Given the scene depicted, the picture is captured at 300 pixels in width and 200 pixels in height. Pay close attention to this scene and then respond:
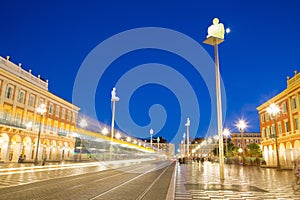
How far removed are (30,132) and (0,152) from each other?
285 inches

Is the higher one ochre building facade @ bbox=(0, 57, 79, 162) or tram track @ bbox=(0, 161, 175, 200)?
ochre building facade @ bbox=(0, 57, 79, 162)

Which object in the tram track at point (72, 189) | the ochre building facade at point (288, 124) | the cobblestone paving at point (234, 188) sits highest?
the ochre building facade at point (288, 124)

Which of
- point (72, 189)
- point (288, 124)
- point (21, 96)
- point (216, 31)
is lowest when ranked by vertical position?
point (72, 189)

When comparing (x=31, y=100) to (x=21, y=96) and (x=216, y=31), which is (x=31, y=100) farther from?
(x=216, y=31)

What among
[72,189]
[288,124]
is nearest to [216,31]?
[72,189]

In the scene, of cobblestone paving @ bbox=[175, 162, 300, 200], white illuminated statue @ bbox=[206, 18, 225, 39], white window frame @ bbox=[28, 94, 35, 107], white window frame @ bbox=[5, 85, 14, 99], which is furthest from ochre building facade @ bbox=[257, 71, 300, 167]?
white window frame @ bbox=[28, 94, 35, 107]

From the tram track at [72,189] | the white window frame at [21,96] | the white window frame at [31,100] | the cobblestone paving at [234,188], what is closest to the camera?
the tram track at [72,189]

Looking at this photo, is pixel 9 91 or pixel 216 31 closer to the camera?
pixel 216 31

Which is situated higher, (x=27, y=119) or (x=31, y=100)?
(x=31, y=100)

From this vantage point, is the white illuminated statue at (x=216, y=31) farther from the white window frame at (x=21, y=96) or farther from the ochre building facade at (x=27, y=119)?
the white window frame at (x=21, y=96)

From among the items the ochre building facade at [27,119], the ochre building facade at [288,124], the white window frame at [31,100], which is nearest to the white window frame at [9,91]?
the ochre building facade at [27,119]

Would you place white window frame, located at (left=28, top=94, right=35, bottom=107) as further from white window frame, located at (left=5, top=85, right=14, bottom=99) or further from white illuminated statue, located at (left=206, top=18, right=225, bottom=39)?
white illuminated statue, located at (left=206, top=18, right=225, bottom=39)

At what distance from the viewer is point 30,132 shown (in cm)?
4331

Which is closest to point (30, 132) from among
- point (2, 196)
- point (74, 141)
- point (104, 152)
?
point (104, 152)
